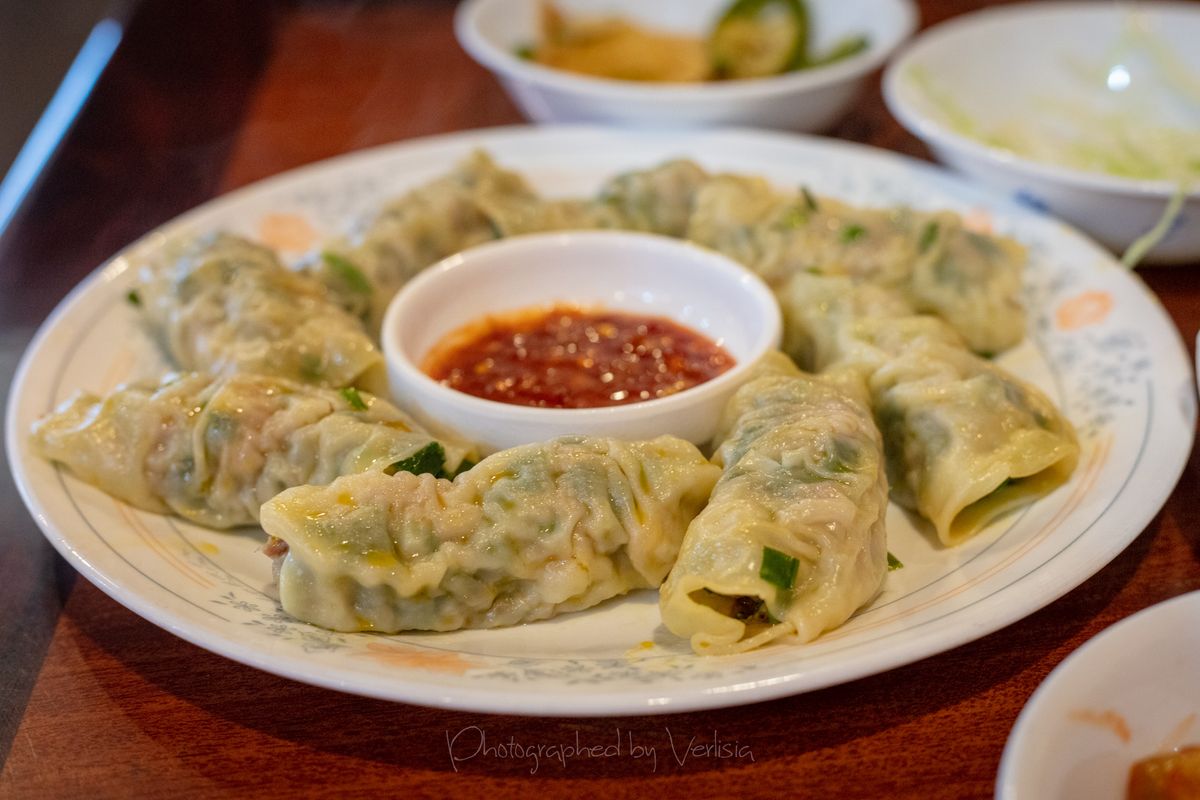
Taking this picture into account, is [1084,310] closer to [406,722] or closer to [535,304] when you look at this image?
[535,304]

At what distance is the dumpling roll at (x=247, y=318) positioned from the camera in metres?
3.25

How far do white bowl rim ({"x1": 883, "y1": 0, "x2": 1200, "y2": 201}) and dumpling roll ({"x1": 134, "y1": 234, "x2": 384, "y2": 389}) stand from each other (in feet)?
7.80

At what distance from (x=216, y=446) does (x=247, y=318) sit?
654mm

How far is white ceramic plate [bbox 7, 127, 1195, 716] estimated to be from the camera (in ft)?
6.85

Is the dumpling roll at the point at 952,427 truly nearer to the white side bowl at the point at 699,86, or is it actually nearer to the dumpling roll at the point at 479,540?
the dumpling roll at the point at 479,540

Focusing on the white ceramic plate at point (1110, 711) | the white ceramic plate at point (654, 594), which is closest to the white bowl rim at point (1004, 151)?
the white ceramic plate at point (654, 594)

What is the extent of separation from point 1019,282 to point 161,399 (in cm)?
274

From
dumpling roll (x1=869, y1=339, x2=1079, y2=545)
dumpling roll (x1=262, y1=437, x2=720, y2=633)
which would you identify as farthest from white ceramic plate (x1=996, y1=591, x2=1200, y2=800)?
dumpling roll (x1=262, y1=437, x2=720, y2=633)

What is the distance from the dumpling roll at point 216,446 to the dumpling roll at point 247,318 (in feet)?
1.16

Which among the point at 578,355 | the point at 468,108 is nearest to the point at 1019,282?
the point at 578,355

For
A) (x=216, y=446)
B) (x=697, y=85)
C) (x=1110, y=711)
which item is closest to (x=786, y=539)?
(x=1110, y=711)

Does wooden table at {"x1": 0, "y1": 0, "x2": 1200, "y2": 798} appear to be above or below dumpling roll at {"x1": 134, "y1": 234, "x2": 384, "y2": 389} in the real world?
below

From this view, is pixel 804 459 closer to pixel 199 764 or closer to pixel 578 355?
pixel 578 355

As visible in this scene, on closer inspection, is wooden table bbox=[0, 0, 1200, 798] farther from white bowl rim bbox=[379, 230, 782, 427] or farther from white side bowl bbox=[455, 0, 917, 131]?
white side bowl bbox=[455, 0, 917, 131]
